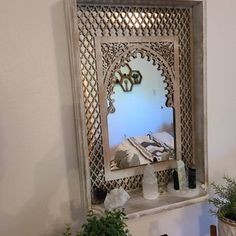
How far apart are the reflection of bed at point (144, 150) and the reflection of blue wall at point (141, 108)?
0.03m

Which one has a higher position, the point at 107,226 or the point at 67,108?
the point at 67,108

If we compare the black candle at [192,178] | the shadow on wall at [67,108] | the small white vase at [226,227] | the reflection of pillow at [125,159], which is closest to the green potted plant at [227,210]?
the small white vase at [226,227]

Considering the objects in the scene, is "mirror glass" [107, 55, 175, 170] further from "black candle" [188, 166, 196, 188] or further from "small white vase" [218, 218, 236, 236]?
"small white vase" [218, 218, 236, 236]

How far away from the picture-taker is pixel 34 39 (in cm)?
85

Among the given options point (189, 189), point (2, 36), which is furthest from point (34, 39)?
point (189, 189)

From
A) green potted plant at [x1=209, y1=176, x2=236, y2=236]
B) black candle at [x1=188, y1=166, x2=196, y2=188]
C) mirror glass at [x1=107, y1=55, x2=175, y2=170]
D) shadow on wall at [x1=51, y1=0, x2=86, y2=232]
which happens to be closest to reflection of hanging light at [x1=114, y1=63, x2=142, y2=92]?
mirror glass at [x1=107, y1=55, x2=175, y2=170]

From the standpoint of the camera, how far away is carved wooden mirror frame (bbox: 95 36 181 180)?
3.12 feet

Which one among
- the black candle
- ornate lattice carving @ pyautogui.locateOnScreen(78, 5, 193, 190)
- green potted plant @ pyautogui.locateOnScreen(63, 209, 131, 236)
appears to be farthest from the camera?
the black candle

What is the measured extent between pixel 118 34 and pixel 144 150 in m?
0.46

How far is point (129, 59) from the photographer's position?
987 mm

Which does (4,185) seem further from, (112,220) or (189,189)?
(189,189)

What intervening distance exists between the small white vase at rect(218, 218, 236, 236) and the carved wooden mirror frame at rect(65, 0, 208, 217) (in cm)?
11

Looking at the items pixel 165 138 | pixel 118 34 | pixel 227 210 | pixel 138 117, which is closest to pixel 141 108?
pixel 138 117

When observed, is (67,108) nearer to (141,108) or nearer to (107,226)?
(141,108)
